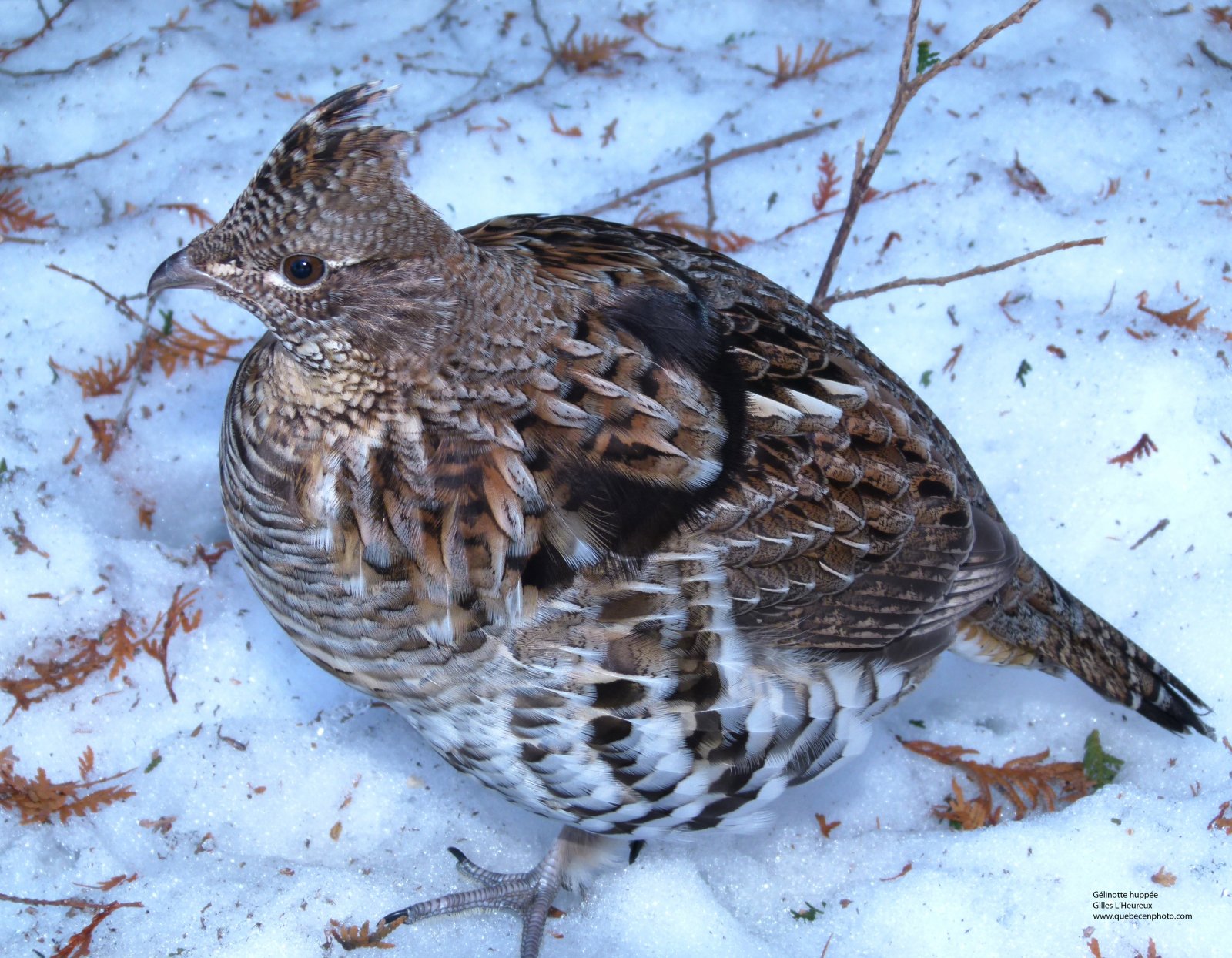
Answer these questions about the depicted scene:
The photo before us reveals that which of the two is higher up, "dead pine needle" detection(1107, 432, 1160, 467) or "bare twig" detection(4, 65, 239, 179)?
"bare twig" detection(4, 65, 239, 179)

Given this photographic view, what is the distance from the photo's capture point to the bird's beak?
7.92 ft

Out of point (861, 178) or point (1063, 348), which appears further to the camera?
point (1063, 348)

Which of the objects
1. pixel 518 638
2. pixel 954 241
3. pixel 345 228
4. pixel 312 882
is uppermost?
pixel 345 228

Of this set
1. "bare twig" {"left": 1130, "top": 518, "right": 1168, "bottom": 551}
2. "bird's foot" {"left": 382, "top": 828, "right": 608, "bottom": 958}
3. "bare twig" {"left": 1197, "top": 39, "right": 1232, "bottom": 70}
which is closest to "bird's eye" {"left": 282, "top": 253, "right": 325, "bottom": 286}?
"bird's foot" {"left": 382, "top": 828, "right": 608, "bottom": 958}

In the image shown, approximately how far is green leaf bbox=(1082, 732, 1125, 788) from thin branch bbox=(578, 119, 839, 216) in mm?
2446

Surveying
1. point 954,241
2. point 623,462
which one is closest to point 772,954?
point 623,462

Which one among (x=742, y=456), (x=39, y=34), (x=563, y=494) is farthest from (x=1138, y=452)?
(x=39, y=34)

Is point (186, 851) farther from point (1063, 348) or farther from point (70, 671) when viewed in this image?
point (1063, 348)

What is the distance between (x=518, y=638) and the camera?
2.52 metres

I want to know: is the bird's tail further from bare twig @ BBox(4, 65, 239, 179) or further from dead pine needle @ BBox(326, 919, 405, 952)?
bare twig @ BBox(4, 65, 239, 179)

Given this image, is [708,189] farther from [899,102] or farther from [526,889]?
[526,889]

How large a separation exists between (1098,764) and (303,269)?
9.01ft

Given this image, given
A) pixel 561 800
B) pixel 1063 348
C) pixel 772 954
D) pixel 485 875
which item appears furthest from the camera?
pixel 1063 348

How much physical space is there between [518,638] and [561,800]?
21.7 inches
